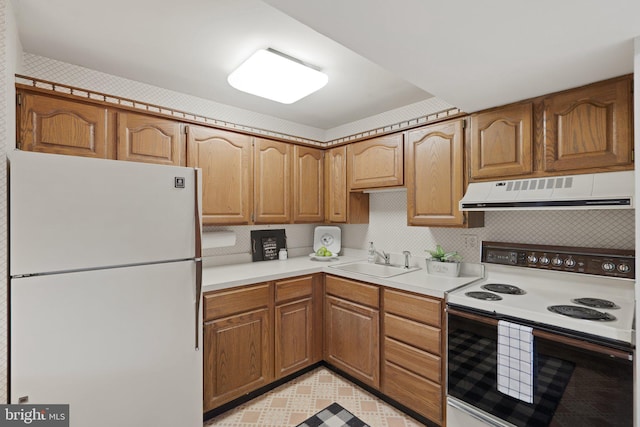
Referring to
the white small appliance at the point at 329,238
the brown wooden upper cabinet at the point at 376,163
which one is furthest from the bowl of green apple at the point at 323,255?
the brown wooden upper cabinet at the point at 376,163

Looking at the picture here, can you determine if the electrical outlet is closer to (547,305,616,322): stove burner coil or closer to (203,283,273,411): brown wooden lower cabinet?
(547,305,616,322): stove burner coil

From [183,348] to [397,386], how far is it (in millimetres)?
1433

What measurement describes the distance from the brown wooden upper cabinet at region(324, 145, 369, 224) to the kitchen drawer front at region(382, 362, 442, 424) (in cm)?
137

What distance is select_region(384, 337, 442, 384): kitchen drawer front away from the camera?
183cm

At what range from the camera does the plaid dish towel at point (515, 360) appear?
56.2 inches

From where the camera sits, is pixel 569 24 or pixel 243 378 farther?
pixel 243 378

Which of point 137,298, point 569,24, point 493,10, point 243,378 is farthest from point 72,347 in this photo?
point 569,24

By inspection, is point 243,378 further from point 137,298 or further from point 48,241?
point 48,241

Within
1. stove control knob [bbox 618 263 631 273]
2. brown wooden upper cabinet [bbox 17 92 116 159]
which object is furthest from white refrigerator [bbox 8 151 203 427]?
stove control knob [bbox 618 263 631 273]

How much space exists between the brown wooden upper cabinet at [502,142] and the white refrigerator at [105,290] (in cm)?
183

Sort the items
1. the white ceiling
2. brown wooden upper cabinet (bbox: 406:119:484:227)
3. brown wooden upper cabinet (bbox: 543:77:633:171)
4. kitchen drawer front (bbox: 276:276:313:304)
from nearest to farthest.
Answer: the white ceiling < brown wooden upper cabinet (bbox: 543:77:633:171) < brown wooden upper cabinet (bbox: 406:119:484:227) < kitchen drawer front (bbox: 276:276:313:304)

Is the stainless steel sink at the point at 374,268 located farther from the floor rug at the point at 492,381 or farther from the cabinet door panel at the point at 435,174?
the floor rug at the point at 492,381

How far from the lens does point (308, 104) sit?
2.66m

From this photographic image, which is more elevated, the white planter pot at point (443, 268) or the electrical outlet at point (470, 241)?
the electrical outlet at point (470, 241)
